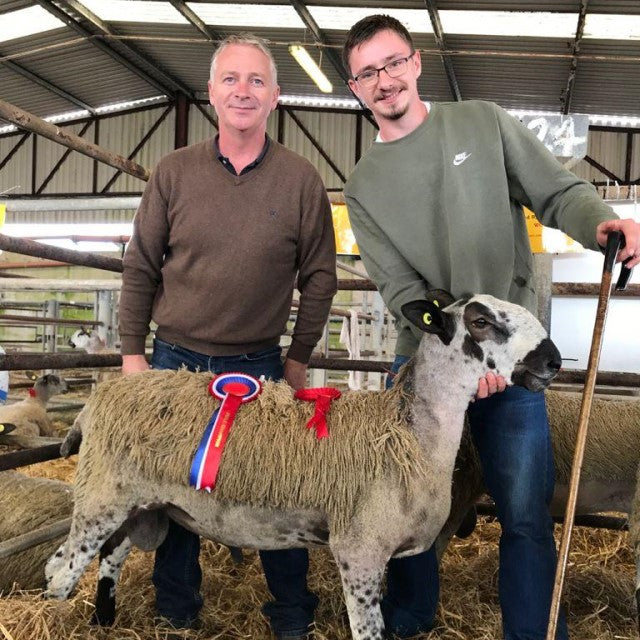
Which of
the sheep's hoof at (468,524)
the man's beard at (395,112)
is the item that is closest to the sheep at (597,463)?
the sheep's hoof at (468,524)

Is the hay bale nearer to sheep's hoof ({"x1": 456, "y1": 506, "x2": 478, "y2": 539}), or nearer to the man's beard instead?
sheep's hoof ({"x1": 456, "y1": 506, "x2": 478, "y2": 539})

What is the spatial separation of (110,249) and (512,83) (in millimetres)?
11376

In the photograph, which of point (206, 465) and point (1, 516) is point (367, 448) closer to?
point (206, 465)

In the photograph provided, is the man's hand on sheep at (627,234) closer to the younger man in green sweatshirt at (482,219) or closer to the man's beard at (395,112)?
the younger man in green sweatshirt at (482,219)

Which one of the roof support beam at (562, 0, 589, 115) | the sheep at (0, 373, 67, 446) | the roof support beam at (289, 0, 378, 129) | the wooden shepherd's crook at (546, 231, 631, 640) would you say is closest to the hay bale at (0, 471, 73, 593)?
the wooden shepherd's crook at (546, 231, 631, 640)

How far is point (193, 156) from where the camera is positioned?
8.72ft

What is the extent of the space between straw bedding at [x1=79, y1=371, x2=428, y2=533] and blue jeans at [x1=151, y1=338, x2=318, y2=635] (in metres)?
0.20

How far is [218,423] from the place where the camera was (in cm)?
228

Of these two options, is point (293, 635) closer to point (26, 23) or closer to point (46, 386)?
point (46, 386)

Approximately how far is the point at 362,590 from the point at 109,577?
1.09 m

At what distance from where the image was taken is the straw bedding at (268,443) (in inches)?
86.9

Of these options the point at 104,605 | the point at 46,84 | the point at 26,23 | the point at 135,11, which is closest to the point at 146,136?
the point at 46,84

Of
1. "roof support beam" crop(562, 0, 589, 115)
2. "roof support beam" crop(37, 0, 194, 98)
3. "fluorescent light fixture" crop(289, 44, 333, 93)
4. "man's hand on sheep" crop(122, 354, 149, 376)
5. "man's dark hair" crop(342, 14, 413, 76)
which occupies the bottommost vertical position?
"man's hand on sheep" crop(122, 354, 149, 376)

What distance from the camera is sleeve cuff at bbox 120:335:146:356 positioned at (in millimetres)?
2701
